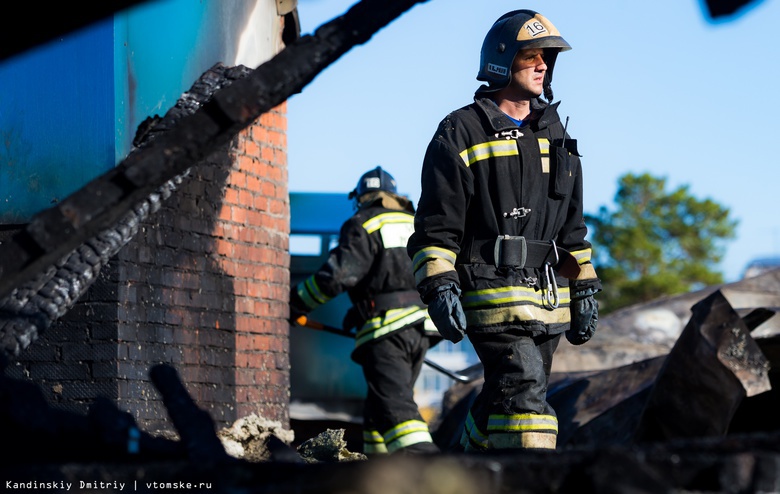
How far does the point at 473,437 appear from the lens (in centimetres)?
441

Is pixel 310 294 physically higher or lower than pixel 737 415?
higher

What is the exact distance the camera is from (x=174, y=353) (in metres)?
5.13

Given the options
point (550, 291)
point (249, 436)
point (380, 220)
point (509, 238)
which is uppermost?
point (380, 220)

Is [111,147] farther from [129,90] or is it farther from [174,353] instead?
[174,353]

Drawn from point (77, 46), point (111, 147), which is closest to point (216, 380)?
point (111, 147)

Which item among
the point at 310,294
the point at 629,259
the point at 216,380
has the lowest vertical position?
the point at 216,380

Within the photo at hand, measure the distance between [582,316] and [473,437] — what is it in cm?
70

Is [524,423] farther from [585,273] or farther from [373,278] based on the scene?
[373,278]

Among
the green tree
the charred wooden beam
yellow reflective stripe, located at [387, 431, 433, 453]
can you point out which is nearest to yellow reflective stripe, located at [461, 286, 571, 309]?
the charred wooden beam

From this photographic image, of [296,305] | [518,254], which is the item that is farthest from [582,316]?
[296,305]

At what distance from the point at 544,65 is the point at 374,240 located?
295cm

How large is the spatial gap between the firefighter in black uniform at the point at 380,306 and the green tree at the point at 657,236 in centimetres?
2412

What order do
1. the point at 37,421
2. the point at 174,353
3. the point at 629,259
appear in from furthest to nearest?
1. the point at 629,259
2. the point at 174,353
3. the point at 37,421

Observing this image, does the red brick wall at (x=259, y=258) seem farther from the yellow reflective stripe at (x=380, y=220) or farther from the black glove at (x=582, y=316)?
the black glove at (x=582, y=316)
